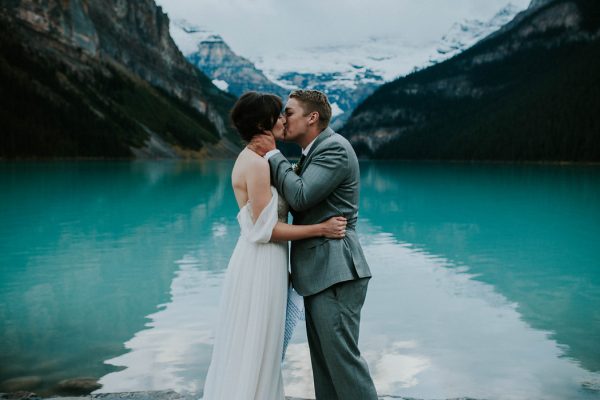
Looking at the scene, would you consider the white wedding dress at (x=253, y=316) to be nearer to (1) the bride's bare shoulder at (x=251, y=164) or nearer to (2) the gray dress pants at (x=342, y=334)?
(1) the bride's bare shoulder at (x=251, y=164)

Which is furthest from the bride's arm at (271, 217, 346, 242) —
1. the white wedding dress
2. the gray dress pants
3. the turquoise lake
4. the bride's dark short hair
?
the turquoise lake

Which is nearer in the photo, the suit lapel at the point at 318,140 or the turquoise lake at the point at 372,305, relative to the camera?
the suit lapel at the point at 318,140

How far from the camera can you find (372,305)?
39.1ft

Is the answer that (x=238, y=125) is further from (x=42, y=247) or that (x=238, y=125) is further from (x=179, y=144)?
(x=179, y=144)

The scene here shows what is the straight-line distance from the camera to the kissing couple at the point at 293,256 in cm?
469

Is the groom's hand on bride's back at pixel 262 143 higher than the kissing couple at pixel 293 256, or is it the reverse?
the groom's hand on bride's back at pixel 262 143

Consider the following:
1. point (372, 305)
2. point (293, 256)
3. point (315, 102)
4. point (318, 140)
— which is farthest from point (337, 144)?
point (372, 305)

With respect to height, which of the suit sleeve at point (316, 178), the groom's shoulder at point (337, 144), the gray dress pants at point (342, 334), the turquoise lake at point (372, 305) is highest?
the groom's shoulder at point (337, 144)

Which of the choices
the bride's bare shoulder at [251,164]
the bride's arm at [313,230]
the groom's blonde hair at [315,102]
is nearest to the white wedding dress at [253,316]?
the bride's arm at [313,230]

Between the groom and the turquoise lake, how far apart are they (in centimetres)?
257

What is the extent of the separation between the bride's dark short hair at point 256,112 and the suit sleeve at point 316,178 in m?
0.37

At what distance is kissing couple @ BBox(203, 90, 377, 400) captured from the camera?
4.69m

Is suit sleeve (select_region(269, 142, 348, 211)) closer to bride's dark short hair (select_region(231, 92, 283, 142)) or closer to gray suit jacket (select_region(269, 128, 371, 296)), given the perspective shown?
gray suit jacket (select_region(269, 128, 371, 296))

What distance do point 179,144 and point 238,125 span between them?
191m
